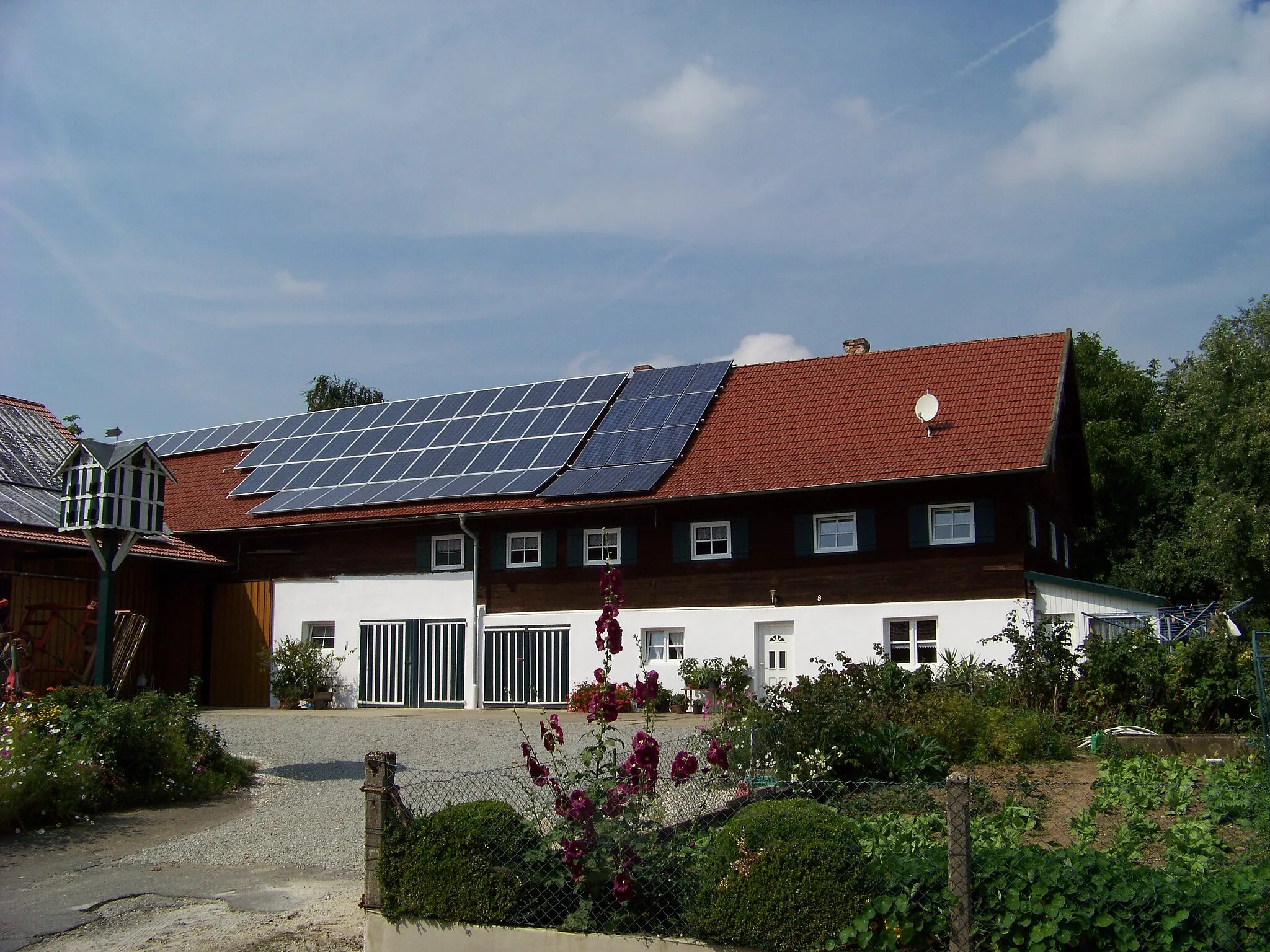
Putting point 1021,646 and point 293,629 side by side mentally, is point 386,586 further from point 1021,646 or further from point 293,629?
point 1021,646

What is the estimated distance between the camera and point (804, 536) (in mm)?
23359

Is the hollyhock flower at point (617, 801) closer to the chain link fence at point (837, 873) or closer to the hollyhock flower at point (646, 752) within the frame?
the chain link fence at point (837, 873)

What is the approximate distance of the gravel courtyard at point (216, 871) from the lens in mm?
7910

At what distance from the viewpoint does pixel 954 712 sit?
1323cm

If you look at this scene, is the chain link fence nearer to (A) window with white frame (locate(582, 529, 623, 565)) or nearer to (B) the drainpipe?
(A) window with white frame (locate(582, 529, 623, 565))

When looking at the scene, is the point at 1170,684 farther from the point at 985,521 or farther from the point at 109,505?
the point at 109,505

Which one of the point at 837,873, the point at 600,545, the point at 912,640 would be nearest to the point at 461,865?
the point at 837,873

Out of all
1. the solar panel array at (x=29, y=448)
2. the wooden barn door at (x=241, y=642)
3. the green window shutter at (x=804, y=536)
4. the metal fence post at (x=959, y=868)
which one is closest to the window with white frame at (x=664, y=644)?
the green window shutter at (x=804, y=536)

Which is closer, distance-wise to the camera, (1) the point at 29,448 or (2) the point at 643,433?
(1) the point at 29,448

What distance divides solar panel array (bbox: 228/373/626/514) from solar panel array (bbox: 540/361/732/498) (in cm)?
49

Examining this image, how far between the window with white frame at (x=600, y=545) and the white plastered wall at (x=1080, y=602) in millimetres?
8452

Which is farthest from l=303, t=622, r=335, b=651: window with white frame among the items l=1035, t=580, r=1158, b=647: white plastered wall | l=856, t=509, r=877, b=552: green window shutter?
l=1035, t=580, r=1158, b=647: white plastered wall

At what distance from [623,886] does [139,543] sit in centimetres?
2292

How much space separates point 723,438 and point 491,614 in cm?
635
